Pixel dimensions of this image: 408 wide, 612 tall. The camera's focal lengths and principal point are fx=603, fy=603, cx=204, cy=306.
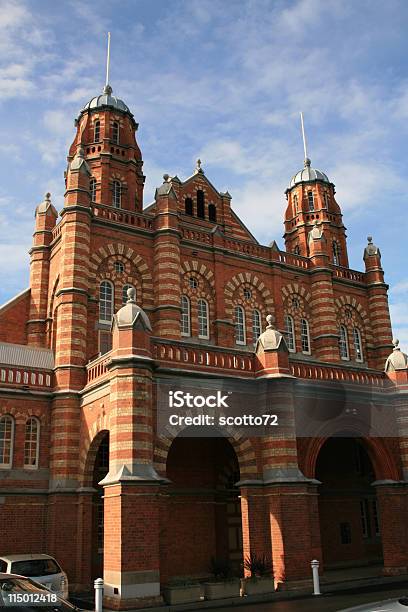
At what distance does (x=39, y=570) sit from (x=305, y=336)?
1886 cm

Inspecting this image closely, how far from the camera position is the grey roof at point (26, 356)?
984 inches

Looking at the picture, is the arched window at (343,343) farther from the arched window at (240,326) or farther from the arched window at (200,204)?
the arched window at (200,204)

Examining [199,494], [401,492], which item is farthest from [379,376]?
[199,494]

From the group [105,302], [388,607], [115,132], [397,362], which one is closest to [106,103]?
[115,132]

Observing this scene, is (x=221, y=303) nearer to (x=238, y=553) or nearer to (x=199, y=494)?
(x=199, y=494)

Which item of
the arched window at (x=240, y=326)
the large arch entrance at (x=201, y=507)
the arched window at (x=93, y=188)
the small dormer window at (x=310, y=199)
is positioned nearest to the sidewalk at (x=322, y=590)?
the large arch entrance at (x=201, y=507)

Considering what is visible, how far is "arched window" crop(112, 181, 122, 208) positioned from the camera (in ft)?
104

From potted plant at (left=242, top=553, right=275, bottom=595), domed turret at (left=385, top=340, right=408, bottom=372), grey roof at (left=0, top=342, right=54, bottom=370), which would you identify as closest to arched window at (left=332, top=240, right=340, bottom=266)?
domed turret at (left=385, top=340, right=408, bottom=372)

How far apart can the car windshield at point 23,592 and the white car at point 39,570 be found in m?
5.89

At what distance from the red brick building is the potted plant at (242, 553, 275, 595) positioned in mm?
304

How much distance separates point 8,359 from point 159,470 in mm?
9292

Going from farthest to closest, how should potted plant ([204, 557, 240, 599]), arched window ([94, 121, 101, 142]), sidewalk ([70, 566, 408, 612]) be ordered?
arched window ([94, 121, 101, 142])
potted plant ([204, 557, 240, 599])
sidewalk ([70, 566, 408, 612])

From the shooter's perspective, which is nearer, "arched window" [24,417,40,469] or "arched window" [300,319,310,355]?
"arched window" [24,417,40,469]

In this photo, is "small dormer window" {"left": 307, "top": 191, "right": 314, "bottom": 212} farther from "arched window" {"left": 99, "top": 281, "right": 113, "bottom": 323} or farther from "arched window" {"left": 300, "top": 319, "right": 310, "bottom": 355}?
"arched window" {"left": 99, "top": 281, "right": 113, "bottom": 323}
